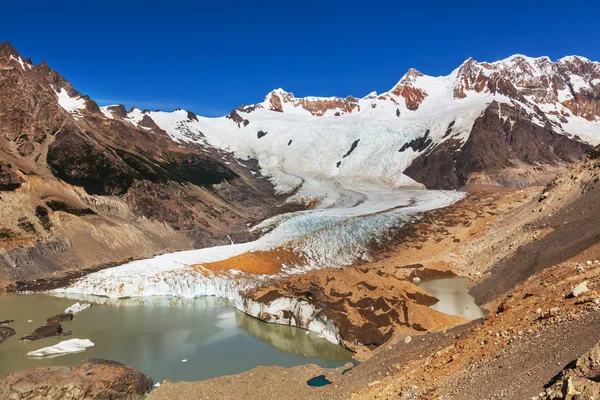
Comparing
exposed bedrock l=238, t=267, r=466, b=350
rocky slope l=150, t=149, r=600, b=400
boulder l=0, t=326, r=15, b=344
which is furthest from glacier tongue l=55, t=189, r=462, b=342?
boulder l=0, t=326, r=15, b=344

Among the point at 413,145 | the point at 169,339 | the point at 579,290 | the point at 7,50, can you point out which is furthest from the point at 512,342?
the point at 413,145

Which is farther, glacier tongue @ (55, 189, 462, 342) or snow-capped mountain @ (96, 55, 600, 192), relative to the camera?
snow-capped mountain @ (96, 55, 600, 192)

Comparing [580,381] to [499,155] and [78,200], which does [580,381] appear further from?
[499,155]

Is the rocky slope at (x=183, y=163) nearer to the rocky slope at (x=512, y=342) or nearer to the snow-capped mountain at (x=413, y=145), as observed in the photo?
the snow-capped mountain at (x=413, y=145)

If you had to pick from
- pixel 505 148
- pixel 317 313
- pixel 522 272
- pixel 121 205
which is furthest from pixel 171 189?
pixel 505 148

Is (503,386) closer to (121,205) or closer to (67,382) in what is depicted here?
(67,382)

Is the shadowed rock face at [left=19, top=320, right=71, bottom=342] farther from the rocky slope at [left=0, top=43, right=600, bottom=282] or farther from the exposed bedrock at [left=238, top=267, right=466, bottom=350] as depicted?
the rocky slope at [left=0, top=43, right=600, bottom=282]

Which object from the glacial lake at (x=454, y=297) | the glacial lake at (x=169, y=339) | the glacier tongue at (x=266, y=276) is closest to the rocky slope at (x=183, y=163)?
the glacier tongue at (x=266, y=276)
